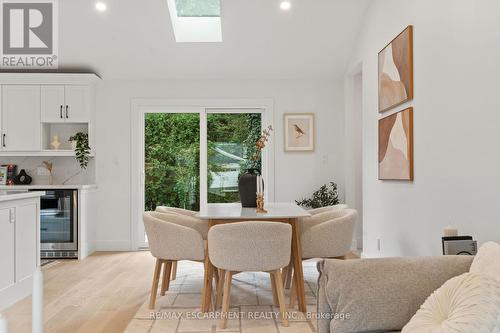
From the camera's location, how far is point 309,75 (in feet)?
20.3

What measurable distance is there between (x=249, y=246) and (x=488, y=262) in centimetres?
154

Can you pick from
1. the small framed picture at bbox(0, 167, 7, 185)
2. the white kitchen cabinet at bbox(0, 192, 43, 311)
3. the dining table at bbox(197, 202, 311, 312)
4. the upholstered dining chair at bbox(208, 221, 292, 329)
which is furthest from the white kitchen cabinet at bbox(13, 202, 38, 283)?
the small framed picture at bbox(0, 167, 7, 185)

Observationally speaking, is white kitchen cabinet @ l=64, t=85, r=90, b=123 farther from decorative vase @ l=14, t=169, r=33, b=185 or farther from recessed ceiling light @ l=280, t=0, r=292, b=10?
recessed ceiling light @ l=280, t=0, r=292, b=10

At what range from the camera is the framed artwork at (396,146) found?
11.9 ft

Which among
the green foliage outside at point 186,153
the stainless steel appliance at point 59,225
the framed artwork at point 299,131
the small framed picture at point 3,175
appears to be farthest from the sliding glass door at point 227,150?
the small framed picture at point 3,175

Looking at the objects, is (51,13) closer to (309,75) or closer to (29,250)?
(29,250)

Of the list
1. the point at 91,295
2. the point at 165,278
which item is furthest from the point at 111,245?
the point at 165,278

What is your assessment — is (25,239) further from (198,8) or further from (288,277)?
(198,8)

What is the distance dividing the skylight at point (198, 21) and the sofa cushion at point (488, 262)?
14.7ft

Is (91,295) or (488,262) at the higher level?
(488,262)

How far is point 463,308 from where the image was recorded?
1.44 m

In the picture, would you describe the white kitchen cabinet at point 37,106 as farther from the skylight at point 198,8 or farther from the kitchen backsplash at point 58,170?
the skylight at point 198,8

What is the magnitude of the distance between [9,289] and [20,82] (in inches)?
127

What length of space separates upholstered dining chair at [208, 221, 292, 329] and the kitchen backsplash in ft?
12.3
